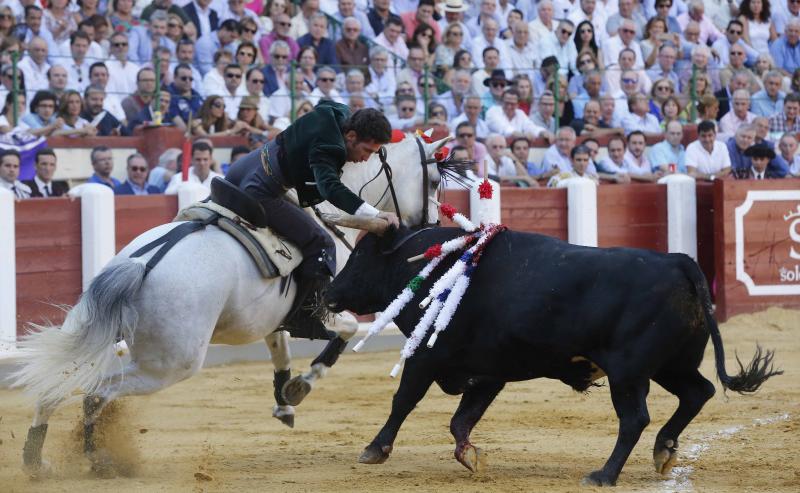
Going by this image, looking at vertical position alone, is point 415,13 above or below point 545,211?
above

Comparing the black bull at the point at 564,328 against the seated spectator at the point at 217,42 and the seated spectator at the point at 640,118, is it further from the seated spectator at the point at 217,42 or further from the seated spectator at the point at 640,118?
the seated spectator at the point at 640,118

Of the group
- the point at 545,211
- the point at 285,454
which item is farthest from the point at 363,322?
the point at 285,454

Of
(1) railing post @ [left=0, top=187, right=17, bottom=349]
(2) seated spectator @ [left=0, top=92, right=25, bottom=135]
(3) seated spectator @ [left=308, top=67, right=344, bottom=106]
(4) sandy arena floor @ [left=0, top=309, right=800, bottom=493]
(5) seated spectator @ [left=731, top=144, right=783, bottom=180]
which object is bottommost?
(4) sandy arena floor @ [left=0, top=309, right=800, bottom=493]

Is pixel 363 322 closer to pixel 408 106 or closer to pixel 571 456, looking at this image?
pixel 408 106

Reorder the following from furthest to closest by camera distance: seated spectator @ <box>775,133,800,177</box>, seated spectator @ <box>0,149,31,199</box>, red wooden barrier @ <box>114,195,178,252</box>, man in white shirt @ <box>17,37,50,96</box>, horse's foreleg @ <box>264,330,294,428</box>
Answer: seated spectator @ <box>775,133,800,177</box> → man in white shirt @ <box>17,37,50,96</box> → red wooden barrier @ <box>114,195,178,252</box> → seated spectator @ <box>0,149,31,199</box> → horse's foreleg @ <box>264,330,294,428</box>

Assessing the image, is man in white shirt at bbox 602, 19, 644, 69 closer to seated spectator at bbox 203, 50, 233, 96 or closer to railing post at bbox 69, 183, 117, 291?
seated spectator at bbox 203, 50, 233, 96

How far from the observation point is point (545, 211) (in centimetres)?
1199

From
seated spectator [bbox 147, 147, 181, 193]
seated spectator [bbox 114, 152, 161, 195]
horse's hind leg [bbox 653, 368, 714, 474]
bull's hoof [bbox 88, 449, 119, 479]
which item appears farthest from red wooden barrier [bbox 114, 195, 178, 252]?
horse's hind leg [bbox 653, 368, 714, 474]

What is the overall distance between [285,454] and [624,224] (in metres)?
6.35

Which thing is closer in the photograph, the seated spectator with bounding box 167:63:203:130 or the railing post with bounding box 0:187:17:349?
the railing post with bounding box 0:187:17:349

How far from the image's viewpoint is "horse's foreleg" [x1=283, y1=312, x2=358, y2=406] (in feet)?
22.8

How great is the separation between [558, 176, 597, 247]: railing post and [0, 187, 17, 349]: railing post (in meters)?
5.02

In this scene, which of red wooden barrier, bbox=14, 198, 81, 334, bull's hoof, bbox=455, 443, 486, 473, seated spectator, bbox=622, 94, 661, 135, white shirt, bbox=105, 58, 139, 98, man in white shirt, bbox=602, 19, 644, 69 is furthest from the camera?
man in white shirt, bbox=602, 19, 644, 69

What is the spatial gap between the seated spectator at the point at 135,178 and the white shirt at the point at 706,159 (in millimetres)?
5575
